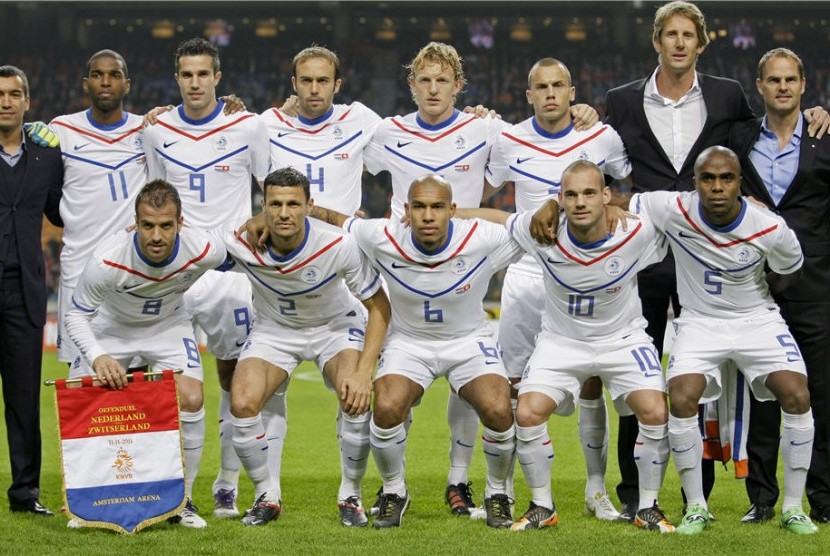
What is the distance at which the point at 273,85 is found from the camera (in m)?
30.8

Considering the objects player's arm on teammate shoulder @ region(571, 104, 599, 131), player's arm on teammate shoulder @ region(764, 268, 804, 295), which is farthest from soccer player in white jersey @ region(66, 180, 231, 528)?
player's arm on teammate shoulder @ region(764, 268, 804, 295)

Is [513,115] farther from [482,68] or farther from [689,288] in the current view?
[689,288]

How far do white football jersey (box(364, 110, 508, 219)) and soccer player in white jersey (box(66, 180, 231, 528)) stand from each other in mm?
1218

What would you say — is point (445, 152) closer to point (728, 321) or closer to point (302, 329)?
point (302, 329)

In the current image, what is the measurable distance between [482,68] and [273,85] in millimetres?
5101

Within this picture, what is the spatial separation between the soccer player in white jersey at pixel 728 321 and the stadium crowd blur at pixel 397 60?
23.3 metres

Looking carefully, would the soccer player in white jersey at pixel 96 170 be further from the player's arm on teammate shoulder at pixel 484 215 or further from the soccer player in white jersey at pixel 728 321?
the soccer player in white jersey at pixel 728 321

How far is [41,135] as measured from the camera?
686cm

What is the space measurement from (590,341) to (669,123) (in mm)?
1272

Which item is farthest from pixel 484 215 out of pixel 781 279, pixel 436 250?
pixel 781 279

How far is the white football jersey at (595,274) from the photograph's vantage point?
614 centimetres

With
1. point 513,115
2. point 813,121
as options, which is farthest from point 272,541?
point 513,115

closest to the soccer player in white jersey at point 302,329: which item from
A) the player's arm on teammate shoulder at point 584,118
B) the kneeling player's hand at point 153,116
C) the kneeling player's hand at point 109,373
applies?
the kneeling player's hand at point 109,373

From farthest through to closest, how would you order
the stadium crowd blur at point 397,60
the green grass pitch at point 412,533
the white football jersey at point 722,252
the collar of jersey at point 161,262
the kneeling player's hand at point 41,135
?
the stadium crowd blur at point 397,60, the kneeling player's hand at point 41,135, the collar of jersey at point 161,262, the white football jersey at point 722,252, the green grass pitch at point 412,533
